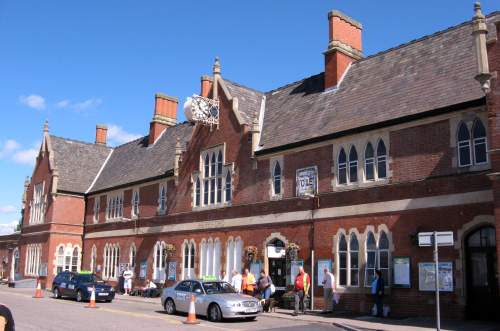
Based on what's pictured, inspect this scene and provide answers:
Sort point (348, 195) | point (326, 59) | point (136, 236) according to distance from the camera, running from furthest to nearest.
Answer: point (136, 236) → point (326, 59) → point (348, 195)

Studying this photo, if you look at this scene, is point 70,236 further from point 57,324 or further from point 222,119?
point 57,324

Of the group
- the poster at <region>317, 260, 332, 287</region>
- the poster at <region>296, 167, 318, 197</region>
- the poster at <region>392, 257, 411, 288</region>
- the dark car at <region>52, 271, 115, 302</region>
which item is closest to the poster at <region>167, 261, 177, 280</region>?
the dark car at <region>52, 271, 115, 302</region>

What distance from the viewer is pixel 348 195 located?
21438mm

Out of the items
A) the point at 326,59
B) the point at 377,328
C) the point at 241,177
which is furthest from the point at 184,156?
the point at 377,328

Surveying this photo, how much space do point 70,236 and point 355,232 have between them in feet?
86.5

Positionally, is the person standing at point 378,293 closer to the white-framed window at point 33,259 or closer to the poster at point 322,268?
the poster at point 322,268

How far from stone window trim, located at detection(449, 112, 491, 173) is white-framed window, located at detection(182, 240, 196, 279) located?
15390mm

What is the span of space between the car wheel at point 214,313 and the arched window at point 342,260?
5659 mm

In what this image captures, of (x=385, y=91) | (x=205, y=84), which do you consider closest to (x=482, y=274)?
(x=385, y=91)

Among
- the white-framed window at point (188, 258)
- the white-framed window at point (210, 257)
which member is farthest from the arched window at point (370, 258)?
the white-framed window at point (188, 258)

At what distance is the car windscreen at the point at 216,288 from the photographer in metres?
19.1

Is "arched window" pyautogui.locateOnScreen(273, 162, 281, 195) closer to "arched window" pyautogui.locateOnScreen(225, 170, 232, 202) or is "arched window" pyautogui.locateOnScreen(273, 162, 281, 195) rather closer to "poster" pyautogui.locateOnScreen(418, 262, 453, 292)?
"arched window" pyautogui.locateOnScreen(225, 170, 232, 202)

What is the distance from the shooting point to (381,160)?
20641 mm

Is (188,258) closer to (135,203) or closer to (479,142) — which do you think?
(135,203)
